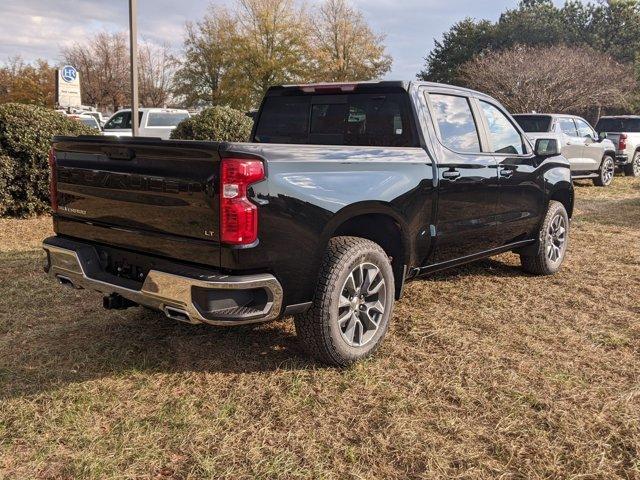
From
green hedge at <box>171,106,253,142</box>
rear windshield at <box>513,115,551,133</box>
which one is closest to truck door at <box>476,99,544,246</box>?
green hedge at <box>171,106,253,142</box>

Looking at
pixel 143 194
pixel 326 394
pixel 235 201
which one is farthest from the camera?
pixel 326 394

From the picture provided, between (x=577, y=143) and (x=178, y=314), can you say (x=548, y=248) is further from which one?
(x=577, y=143)

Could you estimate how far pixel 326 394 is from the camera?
3191 millimetres

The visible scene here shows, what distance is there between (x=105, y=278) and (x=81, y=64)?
51.8 metres

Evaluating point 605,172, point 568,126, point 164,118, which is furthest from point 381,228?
point 164,118

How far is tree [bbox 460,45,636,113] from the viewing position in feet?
88.3

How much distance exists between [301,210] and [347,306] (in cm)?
74

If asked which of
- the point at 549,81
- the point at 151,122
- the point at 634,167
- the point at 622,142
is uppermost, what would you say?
the point at 549,81

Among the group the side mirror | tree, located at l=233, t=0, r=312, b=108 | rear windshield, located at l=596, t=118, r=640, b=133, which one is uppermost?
tree, located at l=233, t=0, r=312, b=108

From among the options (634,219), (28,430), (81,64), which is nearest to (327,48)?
(81,64)

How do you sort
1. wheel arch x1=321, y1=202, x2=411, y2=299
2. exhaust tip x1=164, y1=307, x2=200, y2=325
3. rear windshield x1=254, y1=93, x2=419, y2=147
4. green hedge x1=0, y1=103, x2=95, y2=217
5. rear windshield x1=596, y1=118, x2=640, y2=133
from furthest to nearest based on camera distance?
rear windshield x1=596, y1=118, x2=640, y2=133 < green hedge x1=0, y1=103, x2=95, y2=217 < rear windshield x1=254, y1=93, x2=419, y2=147 < wheel arch x1=321, y1=202, x2=411, y2=299 < exhaust tip x1=164, y1=307, x2=200, y2=325

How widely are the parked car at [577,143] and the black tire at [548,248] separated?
685 centimetres

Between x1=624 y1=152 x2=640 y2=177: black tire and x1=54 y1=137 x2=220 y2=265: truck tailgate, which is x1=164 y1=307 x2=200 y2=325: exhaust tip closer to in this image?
x1=54 y1=137 x2=220 y2=265: truck tailgate

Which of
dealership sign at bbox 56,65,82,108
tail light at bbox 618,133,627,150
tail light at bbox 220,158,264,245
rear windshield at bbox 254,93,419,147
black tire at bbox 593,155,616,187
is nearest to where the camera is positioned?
tail light at bbox 220,158,264,245
